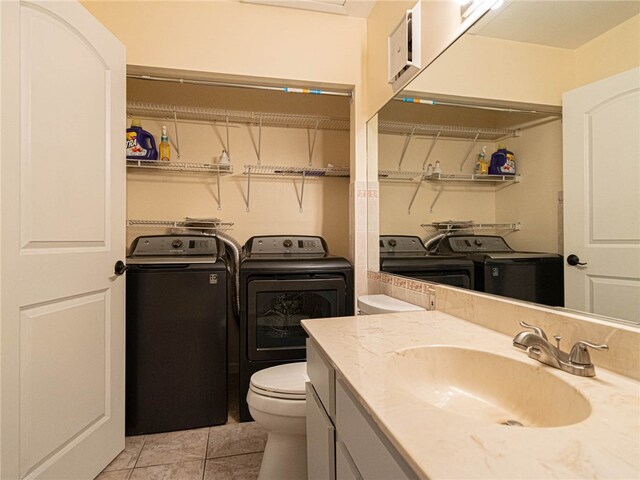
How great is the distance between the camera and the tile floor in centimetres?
149

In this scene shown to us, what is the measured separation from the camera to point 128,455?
1.62 m

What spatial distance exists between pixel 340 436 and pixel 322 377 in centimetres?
16

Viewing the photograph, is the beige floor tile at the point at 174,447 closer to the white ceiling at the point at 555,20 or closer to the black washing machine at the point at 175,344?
the black washing machine at the point at 175,344

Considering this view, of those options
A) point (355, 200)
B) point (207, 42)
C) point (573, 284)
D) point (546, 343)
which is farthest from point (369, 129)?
point (546, 343)

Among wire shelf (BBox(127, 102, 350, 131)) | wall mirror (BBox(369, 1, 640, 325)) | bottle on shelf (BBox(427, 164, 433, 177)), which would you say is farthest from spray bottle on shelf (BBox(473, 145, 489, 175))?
wire shelf (BBox(127, 102, 350, 131))

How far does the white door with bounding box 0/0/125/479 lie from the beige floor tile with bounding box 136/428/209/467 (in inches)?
6.0

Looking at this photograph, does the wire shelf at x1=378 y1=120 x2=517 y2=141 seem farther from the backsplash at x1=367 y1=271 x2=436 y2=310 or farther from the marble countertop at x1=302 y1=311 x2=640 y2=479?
the marble countertop at x1=302 y1=311 x2=640 y2=479

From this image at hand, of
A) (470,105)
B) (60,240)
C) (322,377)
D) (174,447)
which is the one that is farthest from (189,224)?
(470,105)

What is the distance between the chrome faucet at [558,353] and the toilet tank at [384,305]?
0.64 m

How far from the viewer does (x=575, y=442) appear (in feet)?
1.49

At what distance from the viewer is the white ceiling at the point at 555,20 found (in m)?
0.71

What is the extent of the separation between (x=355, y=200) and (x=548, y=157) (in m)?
1.20

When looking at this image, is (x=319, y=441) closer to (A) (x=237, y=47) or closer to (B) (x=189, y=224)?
(B) (x=189, y=224)

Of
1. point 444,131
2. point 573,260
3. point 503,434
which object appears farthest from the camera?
point 444,131
